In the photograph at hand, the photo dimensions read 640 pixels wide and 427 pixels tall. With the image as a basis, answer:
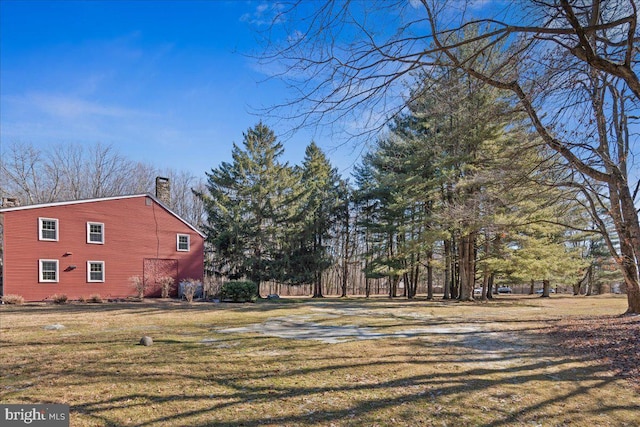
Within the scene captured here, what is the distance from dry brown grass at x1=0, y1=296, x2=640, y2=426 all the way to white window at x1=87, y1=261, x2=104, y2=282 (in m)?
11.5

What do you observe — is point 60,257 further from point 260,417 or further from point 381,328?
point 260,417

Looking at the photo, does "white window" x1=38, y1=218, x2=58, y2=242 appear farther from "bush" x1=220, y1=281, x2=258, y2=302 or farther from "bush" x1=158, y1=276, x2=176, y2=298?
"bush" x1=220, y1=281, x2=258, y2=302

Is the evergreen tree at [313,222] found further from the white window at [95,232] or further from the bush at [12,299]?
the bush at [12,299]

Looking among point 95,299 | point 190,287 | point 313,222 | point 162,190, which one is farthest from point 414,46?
point 313,222

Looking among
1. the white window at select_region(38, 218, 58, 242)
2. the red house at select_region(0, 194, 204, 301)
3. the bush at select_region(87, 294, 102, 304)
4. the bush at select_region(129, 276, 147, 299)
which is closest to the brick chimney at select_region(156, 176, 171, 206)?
the red house at select_region(0, 194, 204, 301)

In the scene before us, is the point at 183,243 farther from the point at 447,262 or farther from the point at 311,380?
the point at 311,380

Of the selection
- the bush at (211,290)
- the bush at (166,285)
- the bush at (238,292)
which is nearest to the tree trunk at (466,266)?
the bush at (238,292)

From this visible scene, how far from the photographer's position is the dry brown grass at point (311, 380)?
145 inches

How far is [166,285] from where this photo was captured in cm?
1995

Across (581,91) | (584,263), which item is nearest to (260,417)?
(581,91)

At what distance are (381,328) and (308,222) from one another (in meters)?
19.0

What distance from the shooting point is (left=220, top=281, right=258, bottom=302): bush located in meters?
18.0

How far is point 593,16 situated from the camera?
158 inches

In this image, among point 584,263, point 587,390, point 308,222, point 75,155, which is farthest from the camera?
point 75,155
